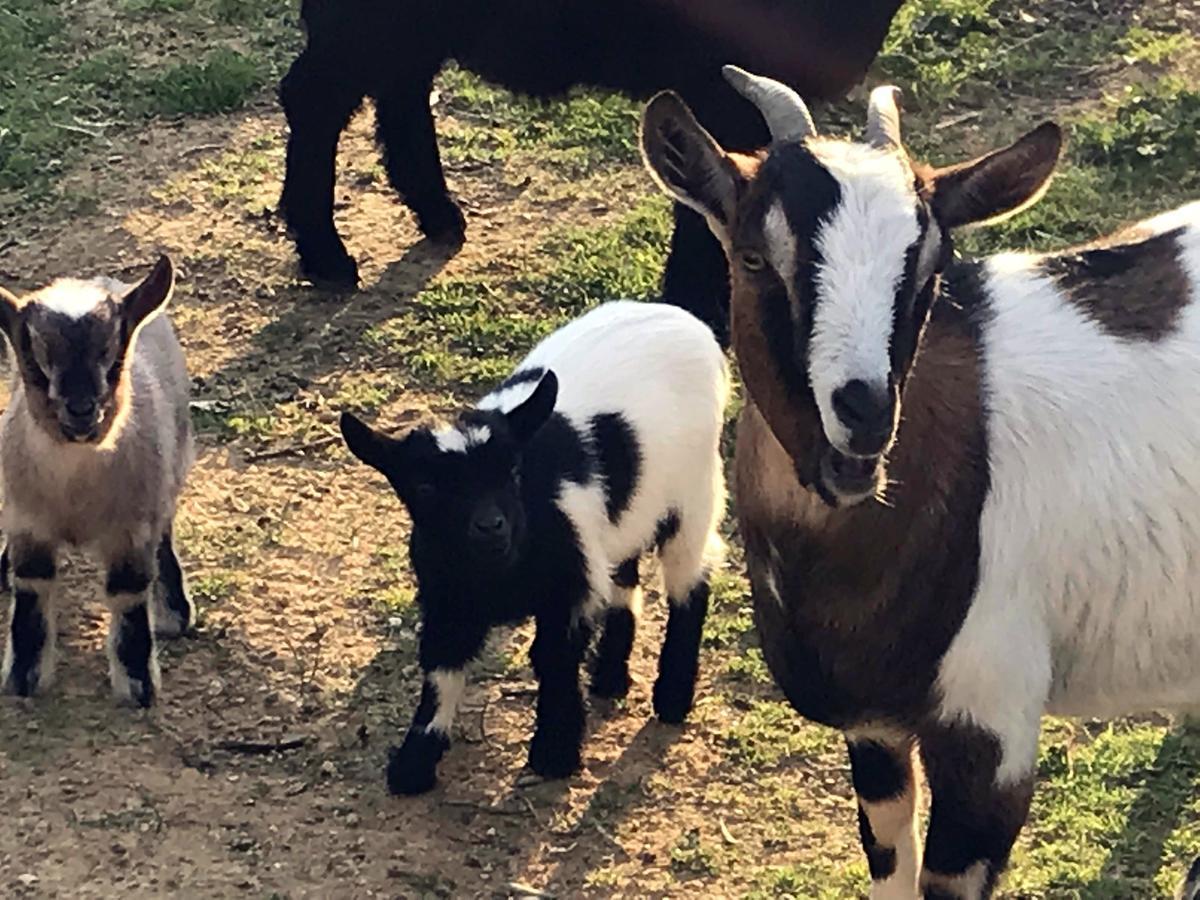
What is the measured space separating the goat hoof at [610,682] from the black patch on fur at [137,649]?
4.04 feet

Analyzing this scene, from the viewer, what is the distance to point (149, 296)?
541 cm

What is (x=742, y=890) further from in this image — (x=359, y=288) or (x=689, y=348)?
(x=359, y=288)

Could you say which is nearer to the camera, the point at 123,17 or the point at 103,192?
the point at 103,192

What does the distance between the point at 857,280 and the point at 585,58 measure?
4018mm

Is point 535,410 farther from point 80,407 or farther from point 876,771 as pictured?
point 876,771

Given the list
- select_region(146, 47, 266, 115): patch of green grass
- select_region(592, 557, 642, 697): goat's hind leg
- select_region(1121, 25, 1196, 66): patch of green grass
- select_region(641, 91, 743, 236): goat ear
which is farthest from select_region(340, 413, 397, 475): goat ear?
select_region(1121, 25, 1196, 66): patch of green grass

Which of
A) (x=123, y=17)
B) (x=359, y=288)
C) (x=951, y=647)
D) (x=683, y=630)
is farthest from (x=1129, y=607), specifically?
(x=123, y=17)

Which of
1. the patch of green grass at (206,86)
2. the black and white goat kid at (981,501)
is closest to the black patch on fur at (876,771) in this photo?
the black and white goat kid at (981,501)

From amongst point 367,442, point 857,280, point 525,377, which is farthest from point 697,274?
point 857,280

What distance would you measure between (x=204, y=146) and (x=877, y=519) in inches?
216

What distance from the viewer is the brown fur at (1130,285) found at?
13.6 ft

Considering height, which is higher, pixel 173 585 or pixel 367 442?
pixel 367 442

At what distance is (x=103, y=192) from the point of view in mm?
8328

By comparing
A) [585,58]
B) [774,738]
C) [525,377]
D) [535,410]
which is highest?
[585,58]
